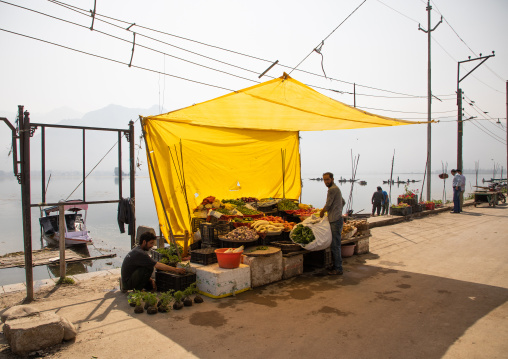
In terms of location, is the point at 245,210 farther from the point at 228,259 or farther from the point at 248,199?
the point at 228,259

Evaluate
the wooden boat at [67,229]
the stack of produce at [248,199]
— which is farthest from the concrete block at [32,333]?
the wooden boat at [67,229]

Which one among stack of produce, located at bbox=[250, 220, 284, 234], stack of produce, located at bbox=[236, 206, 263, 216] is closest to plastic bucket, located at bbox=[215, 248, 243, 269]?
stack of produce, located at bbox=[250, 220, 284, 234]

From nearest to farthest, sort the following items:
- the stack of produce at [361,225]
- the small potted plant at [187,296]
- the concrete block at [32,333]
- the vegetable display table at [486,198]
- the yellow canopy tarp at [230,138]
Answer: the concrete block at [32,333] → the small potted plant at [187,296] → the yellow canopy tarp at [230,138] → the stack of produce at [361,225] → the vegetable display table at [486,198]

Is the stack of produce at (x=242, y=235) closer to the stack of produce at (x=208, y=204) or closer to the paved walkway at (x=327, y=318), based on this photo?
the paved walkway at (x=327, y=318)

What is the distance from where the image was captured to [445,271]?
702 cm

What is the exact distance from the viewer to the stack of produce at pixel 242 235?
6.73 m

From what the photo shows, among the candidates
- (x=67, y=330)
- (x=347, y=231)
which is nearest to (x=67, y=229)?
(x=347, y=231)

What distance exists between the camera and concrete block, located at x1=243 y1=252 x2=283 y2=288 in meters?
6.18

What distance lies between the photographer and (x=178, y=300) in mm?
5258

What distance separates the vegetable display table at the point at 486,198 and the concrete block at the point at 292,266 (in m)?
17.2

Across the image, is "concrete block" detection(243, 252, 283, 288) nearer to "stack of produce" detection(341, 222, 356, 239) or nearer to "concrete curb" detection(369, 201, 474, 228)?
"stack of produce" detection(341, 222, 356, 239)

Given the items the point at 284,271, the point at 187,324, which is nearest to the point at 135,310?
the point at 187,324

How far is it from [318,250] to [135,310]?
3.82 m

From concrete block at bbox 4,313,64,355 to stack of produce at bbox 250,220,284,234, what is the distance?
395 cm
